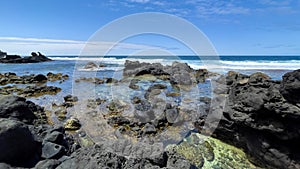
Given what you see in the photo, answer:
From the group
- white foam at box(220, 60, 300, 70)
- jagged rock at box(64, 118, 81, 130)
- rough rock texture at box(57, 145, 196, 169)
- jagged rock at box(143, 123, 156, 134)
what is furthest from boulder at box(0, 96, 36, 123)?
white foam at box(220, 60, 300, 70)

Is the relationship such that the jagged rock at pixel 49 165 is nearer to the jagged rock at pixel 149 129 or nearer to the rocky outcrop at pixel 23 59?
the jagged rock at pixel 149 129

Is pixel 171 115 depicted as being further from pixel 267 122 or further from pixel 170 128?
pixel 267 122

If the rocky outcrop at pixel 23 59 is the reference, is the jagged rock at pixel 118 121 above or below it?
below

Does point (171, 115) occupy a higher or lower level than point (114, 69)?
lower

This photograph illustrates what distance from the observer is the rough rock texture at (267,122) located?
5621 mm

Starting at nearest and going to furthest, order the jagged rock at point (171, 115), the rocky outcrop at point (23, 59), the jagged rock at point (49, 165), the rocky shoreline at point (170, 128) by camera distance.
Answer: the jagged rock at point (49, 165) < the rocky shoreline at point (170, 128) < the jagged rock at point (171, 115) < the rocky outcrop at point (23, 59)

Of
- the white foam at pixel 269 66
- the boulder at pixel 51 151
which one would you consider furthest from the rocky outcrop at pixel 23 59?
the boulder at pixel 51 151

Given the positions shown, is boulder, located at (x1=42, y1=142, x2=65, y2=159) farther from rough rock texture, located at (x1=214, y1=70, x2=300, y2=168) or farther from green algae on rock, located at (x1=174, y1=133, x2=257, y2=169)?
rough rock texture, located at (x1=214, y1=70, x2=300, y2=168)

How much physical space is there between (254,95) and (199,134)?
8.62ft

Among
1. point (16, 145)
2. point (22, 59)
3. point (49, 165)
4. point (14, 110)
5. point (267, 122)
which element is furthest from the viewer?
point (22, 59)

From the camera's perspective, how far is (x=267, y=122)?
6109 millimetres

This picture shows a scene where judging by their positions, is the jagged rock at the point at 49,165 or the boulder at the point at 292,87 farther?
the boulder at the point at 292,87

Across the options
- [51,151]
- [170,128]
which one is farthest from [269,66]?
[51,151]

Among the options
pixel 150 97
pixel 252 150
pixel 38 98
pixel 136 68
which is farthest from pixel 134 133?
pixel 136 68
